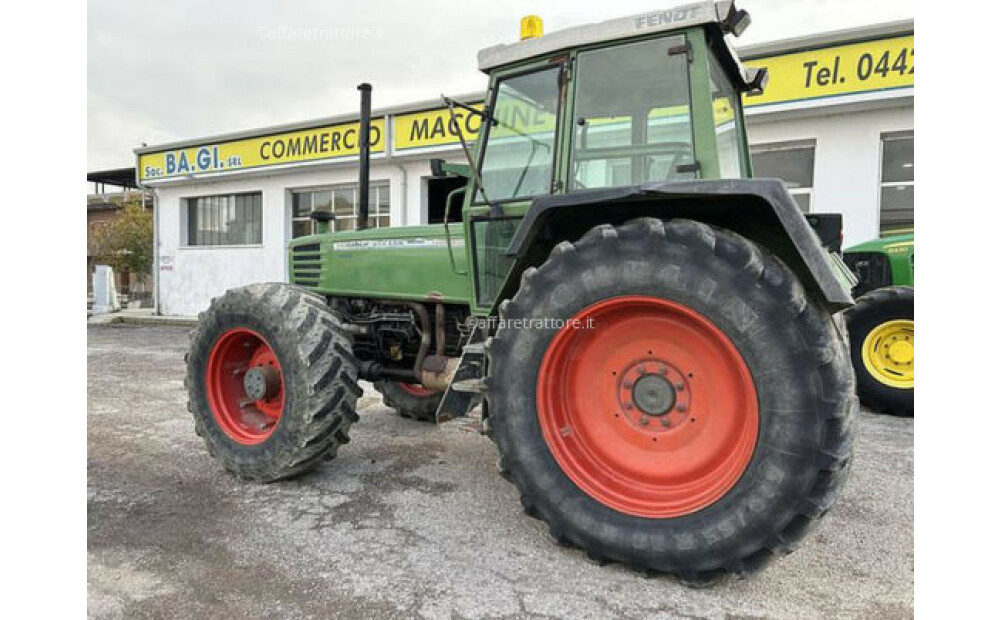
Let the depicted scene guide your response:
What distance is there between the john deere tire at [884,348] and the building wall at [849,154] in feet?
9.93

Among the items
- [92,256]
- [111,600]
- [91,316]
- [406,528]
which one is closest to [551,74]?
[406,528]

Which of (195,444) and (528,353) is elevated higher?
(528,353)

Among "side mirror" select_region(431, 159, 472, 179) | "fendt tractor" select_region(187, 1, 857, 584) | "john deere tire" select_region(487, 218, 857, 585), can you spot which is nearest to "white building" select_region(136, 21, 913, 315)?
"side mirror" select_region(431, 159, 472, 179)

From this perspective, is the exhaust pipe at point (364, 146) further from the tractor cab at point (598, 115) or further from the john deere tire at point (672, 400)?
the john deere tire at point (672, 400)

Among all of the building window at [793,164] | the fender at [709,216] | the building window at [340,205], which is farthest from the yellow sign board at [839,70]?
the building window at [340,205]

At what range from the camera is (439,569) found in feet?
8.18

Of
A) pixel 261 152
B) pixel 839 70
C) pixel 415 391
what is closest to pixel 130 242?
A: pixel 261 152

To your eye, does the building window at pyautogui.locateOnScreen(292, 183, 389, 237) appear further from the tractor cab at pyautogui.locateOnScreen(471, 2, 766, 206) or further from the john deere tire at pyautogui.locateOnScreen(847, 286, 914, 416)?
the tractor cab at pyautogui.locateOnScreen(471, 2, 766, 206)

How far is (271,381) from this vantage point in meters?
3.60

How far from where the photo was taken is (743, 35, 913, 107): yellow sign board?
7176 mm

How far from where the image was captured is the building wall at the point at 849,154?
773 centimetres

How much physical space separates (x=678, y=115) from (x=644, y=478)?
1666mm

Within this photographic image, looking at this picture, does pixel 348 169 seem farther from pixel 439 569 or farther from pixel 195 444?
pixel 439 569

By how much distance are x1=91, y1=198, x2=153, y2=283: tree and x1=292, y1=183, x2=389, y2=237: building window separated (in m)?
11.2
